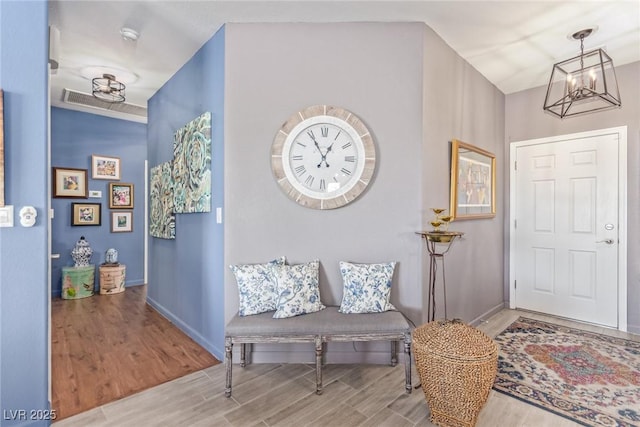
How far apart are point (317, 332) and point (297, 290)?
0.34m

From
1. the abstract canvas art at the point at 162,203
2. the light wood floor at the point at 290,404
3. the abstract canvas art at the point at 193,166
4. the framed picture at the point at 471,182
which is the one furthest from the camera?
the abstract canvas art at the point at 162,203

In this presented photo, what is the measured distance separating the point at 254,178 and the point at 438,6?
190cm

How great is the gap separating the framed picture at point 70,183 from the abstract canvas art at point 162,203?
152cm

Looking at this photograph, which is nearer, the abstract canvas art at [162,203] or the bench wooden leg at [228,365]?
the bench wooden leg at [228,365]

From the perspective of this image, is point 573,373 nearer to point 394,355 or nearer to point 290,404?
point 394,355

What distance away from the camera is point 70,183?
180 inches

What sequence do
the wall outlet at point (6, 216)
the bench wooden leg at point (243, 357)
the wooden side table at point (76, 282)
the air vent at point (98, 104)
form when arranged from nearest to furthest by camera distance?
the wall outlet at point (6, 216), the bench wooden leg at point (243, 357), the air vent at point (98, 104), the wooden side table at point (76, 282)

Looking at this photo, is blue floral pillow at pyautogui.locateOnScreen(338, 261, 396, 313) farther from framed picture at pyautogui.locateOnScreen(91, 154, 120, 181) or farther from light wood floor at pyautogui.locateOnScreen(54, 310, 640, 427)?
framed picture at pyautogui.locateOnScreen(91, 154, 120, 181)

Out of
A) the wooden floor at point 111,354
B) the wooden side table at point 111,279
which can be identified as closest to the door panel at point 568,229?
the wooden floor at point 111,354

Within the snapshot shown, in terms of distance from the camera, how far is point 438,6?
7.67 feet

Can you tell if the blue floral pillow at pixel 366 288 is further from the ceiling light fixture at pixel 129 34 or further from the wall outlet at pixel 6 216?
the ceiling light fixture at pixel 129 34

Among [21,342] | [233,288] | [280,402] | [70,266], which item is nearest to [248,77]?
[233,288]

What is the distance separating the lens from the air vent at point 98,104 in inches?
160

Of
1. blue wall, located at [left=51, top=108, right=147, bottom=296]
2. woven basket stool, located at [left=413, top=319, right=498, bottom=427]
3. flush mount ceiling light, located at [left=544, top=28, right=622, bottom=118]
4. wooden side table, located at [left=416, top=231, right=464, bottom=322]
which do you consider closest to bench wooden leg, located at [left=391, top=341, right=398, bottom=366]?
wooden side table, located at [left=416, top=231, right=464, bottom=322]
